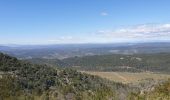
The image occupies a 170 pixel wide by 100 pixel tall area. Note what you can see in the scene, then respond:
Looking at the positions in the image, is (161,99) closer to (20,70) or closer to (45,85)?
(45,85)

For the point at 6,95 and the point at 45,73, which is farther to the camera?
the point at 45,73

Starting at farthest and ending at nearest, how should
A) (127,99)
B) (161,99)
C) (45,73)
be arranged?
(45,73) < (127,99) < (161,99)

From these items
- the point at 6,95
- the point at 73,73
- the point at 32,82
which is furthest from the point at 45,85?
the point at 6,95

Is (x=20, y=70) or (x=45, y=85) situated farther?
(x=20, y=70)

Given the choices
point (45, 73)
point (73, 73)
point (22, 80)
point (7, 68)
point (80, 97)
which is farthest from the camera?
point (73, 73)

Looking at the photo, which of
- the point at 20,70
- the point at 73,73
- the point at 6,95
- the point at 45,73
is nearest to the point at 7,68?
the point at 20,70

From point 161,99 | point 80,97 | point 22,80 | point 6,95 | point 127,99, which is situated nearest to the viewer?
point 161,99

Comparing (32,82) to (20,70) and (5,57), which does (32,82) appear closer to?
(20,70)

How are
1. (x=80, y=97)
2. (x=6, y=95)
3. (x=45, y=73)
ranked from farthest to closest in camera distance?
(x=45, y=73) < (x=80, y=97) < (x=6, y=95)

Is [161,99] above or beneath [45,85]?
above
